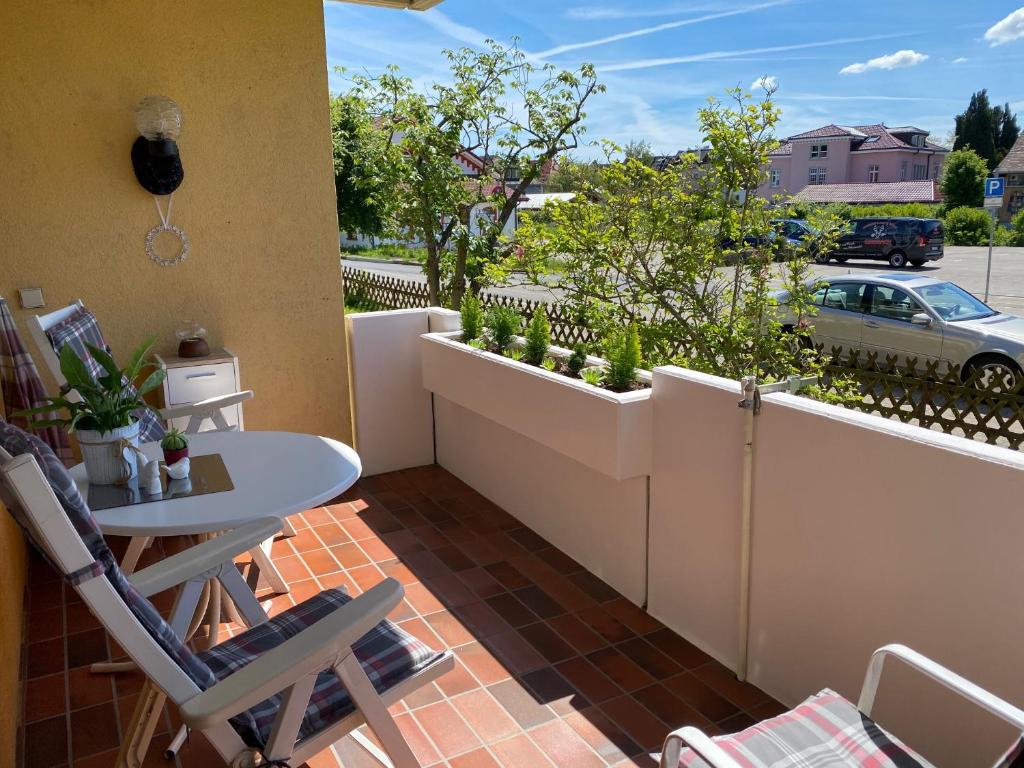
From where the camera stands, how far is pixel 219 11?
4.15 meters

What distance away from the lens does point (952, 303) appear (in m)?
7.12

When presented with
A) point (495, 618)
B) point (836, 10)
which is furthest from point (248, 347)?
point (836, 10)

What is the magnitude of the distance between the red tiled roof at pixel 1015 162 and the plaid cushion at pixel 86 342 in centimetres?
4425

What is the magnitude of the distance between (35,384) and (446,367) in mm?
1962

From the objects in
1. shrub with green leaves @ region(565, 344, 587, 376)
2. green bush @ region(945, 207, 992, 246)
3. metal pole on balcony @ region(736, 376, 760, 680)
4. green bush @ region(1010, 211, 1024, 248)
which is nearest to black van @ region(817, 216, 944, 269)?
green bush @ region(945, 207, 992, 246)

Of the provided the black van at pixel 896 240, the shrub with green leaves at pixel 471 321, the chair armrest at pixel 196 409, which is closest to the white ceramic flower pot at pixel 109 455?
the chair armrest at pixel 196 409

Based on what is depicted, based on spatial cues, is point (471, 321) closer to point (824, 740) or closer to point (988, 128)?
point (824, 740)

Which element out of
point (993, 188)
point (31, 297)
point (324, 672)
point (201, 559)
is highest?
point (993, 188)

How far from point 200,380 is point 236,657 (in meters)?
2.41

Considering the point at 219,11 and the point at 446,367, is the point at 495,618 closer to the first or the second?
the point at 446,367

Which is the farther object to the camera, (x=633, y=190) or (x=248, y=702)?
(x=633, y=190)

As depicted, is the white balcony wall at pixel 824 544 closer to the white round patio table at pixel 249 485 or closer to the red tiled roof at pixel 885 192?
the white round patio table at pixel 249 485

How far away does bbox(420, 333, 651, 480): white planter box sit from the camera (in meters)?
3.04

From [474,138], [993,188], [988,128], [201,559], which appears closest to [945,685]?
[201,559]
